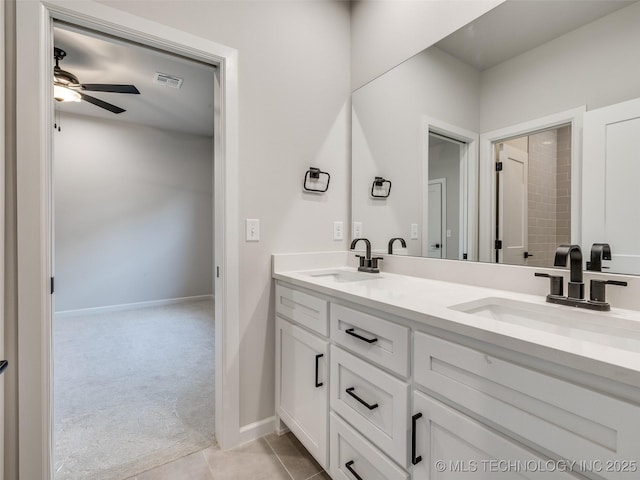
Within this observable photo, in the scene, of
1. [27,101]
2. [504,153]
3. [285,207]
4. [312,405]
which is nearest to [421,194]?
[504,153]

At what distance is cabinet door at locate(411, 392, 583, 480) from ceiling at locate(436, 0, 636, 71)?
1377mm

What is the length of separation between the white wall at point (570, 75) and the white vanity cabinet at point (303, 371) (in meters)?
1.12

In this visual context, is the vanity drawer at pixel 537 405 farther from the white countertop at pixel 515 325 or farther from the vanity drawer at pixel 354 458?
the vanity drawer at pixel 354 458

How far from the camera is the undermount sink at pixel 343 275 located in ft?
5.64

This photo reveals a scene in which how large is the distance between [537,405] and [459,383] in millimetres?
174

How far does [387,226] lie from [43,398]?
1773mm

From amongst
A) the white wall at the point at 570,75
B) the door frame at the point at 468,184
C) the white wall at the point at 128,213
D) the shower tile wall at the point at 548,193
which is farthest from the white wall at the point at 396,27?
the white wall at the point at 128,213

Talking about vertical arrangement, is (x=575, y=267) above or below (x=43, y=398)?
above

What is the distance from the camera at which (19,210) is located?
115 centimetres

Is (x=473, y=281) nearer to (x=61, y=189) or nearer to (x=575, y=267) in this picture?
(x=575, y=267)

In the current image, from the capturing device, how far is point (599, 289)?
0.95 meters

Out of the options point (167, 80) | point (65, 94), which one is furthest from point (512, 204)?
point (65, 94)

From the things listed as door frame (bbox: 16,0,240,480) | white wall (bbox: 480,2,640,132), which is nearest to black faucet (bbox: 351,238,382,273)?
white wall (bbox: 480,2,640,132)

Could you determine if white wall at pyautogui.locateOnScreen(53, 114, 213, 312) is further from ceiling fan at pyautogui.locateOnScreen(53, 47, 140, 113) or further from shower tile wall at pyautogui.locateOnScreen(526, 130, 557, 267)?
shower tile wall at pyautogui.locateOnScreen(526, 130, 557, 267)
